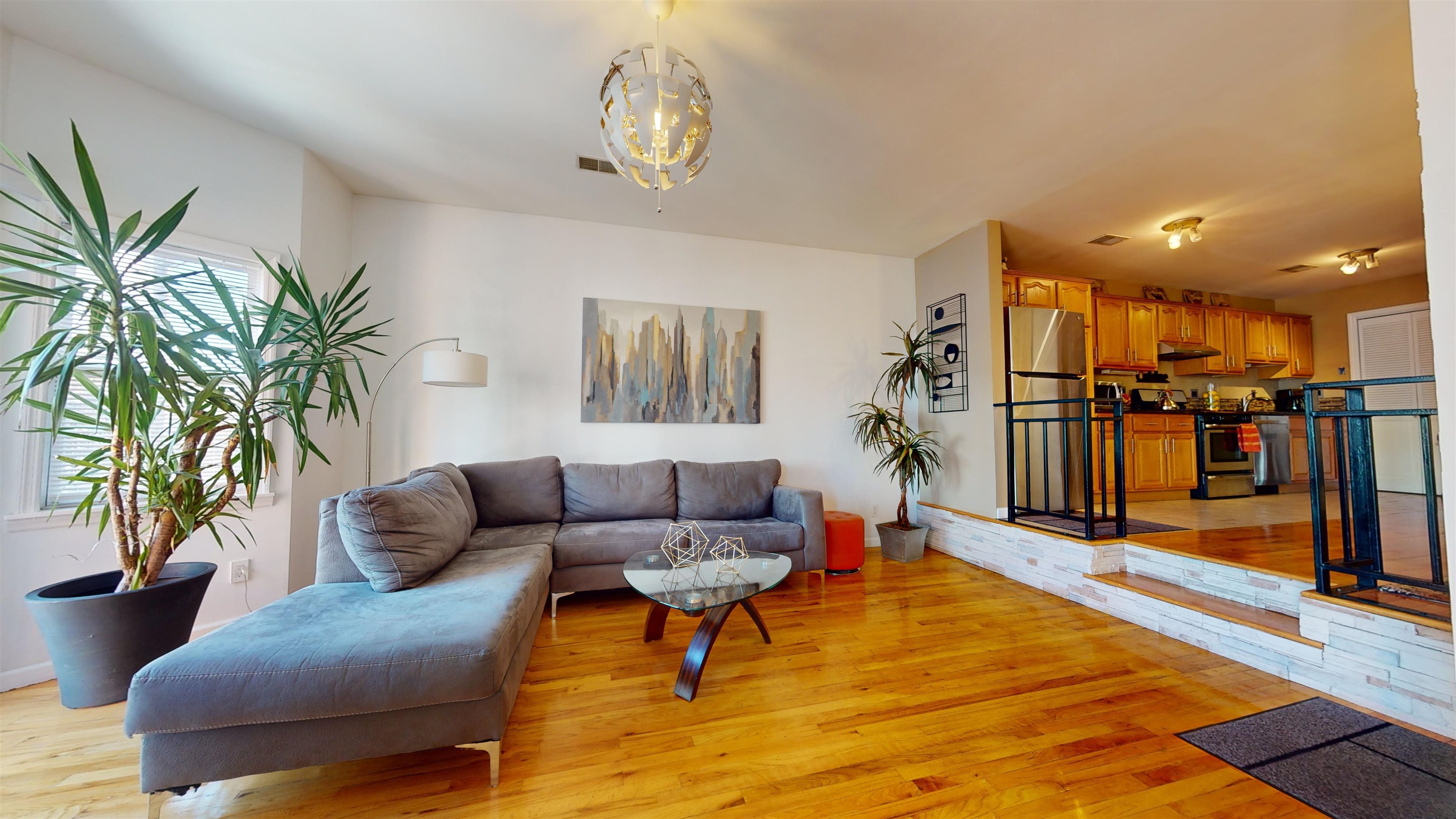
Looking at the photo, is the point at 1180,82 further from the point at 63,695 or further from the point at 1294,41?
the point at 63,695

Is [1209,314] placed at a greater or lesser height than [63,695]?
greater

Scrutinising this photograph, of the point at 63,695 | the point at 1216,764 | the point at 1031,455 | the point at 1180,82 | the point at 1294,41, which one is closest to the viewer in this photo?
the point at 1216,764

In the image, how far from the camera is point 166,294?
238cm

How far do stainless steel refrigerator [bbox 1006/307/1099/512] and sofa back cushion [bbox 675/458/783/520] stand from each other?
2025mm

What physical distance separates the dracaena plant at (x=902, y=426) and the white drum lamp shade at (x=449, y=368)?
122 inches

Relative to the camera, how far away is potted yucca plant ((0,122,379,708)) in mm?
1720

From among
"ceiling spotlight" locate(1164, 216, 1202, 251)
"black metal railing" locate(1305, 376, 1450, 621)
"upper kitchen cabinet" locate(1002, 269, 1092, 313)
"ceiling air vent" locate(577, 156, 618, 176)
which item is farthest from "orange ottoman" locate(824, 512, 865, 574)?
"ceiling spotlight" locate(1164, 216, 1202, 251)

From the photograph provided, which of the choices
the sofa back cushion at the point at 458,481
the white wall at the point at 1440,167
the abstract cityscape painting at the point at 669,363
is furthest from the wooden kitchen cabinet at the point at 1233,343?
the sofa back cushion at the point at 458,481

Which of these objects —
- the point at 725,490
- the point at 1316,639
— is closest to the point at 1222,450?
the point at 1316,639

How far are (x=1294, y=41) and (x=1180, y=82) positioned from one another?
368 millimetres

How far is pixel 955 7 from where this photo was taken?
197 cm

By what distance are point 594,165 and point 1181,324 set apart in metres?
6.44

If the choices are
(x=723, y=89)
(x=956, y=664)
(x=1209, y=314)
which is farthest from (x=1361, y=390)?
(x=1209, y=314)

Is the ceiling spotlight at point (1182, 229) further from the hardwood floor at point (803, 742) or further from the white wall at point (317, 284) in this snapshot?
the white wall at point (317, 284)
